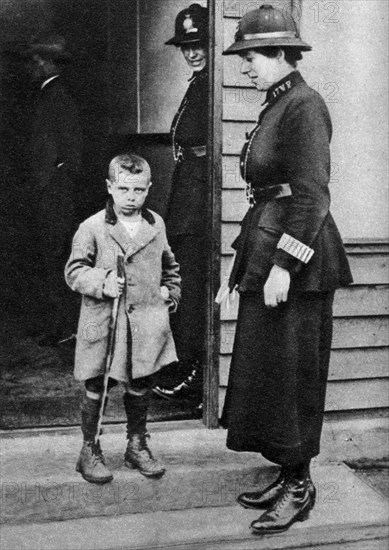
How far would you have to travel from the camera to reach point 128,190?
3299 millimetres

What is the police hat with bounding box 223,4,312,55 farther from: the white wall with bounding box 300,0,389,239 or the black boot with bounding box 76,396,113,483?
the black boot with bounding box 76,396,113,483

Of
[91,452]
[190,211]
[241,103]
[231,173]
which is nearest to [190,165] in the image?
[190,211]

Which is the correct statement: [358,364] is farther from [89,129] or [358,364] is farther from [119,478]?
[89,129]

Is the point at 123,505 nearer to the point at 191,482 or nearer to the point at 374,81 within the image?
the point at 191,482

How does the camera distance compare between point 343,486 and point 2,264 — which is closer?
point 343,486

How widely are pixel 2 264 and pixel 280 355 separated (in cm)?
322

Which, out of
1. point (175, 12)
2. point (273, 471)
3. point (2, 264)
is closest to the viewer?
point (273, 471)

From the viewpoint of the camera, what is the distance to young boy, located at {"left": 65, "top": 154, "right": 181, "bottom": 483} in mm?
3295

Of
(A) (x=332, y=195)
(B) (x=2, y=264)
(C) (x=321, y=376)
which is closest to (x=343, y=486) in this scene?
(C) (x=321, y=376)

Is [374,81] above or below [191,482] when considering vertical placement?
Answer: above

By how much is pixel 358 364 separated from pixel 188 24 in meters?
1.97

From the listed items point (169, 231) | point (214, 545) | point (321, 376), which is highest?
point (169, 231)

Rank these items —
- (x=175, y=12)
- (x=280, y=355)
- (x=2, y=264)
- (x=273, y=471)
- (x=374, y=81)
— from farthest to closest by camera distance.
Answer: (x=2, y=264)
(x=175, y=12)
(x=374, y=81)
(x=273, y=471)
(x=280, y=355)

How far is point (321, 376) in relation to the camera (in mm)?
3451
